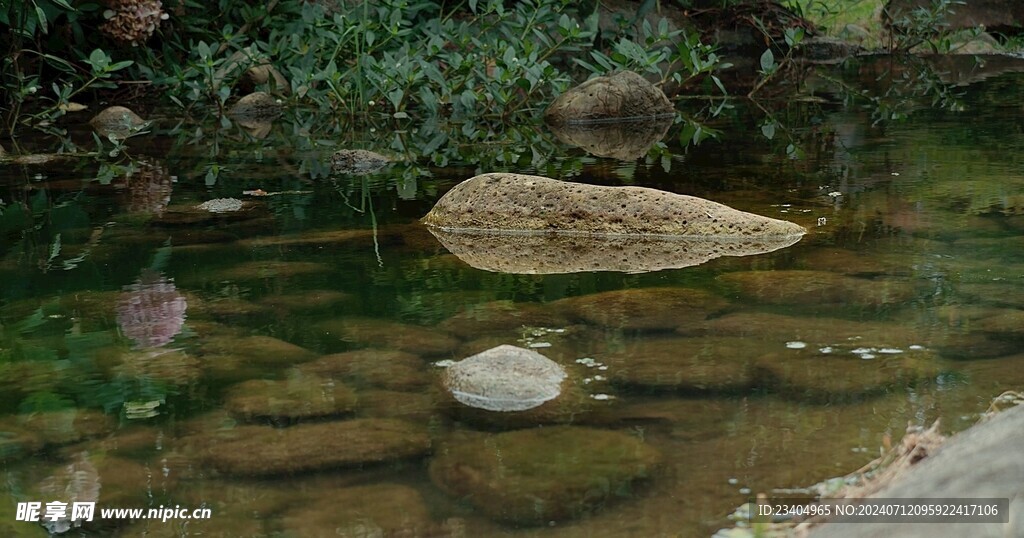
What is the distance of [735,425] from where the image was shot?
244 centimetres

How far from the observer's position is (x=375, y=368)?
286cm

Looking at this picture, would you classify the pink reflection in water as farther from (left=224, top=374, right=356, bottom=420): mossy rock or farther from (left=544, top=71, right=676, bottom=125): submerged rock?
(left=544, top=71, right=676, bottom=125): submerged rock

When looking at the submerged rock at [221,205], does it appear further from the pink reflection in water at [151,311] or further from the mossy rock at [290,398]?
the mossy rock at [290,398]

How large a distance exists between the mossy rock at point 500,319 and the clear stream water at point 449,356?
Answer: 0.01 metres

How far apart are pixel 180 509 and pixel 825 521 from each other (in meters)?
1.17

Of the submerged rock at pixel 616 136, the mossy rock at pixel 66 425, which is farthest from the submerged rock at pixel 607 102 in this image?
the mossy rock at pixel 66 425

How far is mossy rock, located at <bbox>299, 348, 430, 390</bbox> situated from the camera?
109 inches

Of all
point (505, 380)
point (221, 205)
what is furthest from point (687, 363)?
point (221, 205)

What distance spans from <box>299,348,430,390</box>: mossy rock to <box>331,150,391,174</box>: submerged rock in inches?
121

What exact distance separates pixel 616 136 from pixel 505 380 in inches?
185

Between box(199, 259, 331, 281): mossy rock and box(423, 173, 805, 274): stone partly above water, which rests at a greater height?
box(423, 173, 805, 274): stone partly above water

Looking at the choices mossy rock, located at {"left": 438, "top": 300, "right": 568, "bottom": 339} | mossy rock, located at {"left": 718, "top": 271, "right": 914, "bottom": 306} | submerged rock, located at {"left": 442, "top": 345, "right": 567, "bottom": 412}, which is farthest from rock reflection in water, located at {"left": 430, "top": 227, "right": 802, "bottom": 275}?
submerged rock, located at {"left": 442, "top": 345, "right": 567, "bottom": 412}

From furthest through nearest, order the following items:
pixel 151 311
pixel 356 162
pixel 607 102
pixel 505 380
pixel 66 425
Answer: pixel 607 102
pixel 356 162
pixel 151 311
pixel 505 380
pixel 66 425

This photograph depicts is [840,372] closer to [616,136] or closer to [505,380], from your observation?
[505,380]
